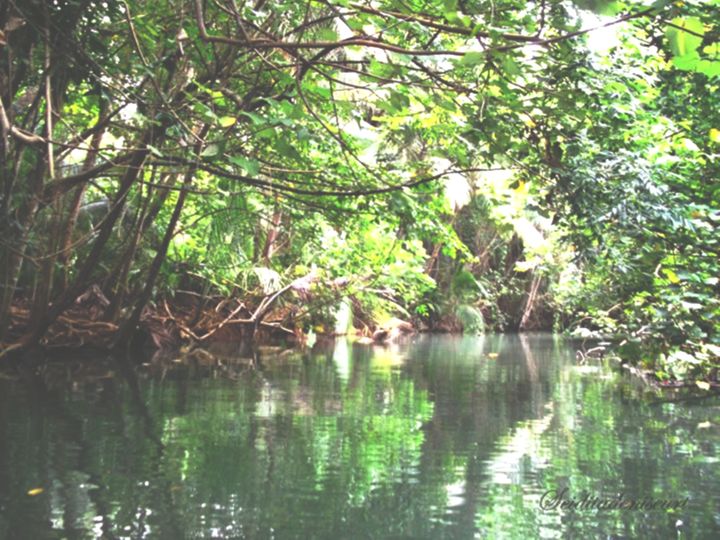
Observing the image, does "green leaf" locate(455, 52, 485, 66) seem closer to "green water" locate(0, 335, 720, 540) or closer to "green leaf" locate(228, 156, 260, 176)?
"green leaf" locate(228, 156, 260, 176)

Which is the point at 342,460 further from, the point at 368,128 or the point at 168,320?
the point at 168,320

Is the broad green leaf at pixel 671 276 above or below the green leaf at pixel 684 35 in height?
below

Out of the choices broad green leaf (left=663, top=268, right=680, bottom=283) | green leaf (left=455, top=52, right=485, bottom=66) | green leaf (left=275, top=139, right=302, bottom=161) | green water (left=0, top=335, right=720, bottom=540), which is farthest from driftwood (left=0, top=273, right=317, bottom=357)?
green leaf (left=455, top=52, right=485, bottom=66)

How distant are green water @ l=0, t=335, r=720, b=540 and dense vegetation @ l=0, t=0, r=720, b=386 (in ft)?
2.57

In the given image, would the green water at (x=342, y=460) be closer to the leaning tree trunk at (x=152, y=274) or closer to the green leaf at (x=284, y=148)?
the green leaf at (x=284, y=148)

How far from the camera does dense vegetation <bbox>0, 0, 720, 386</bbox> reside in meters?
2.80

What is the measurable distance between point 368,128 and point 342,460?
207 inches

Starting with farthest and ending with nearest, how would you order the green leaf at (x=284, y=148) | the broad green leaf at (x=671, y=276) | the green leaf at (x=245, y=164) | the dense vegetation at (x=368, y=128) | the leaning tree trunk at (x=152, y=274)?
the leaning tree trunk at (x=152, y=274) < the broad green leaf at (x=671, y=276) < the dense vegetation at (x=368, y=128) < the green leaf at (x=284, y=148) < the green leaf at (x=245, y=164)

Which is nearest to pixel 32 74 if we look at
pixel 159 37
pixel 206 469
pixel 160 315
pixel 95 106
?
pixel 159 37

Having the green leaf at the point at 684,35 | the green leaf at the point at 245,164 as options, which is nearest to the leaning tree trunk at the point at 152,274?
the green leaf at the point at 245,164

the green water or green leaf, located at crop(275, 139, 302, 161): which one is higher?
green leaf, located at crop(275, 139, 302, 161)

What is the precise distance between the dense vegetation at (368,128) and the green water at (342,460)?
784mm

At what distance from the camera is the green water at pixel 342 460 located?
2.71m

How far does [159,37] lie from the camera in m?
5.18
